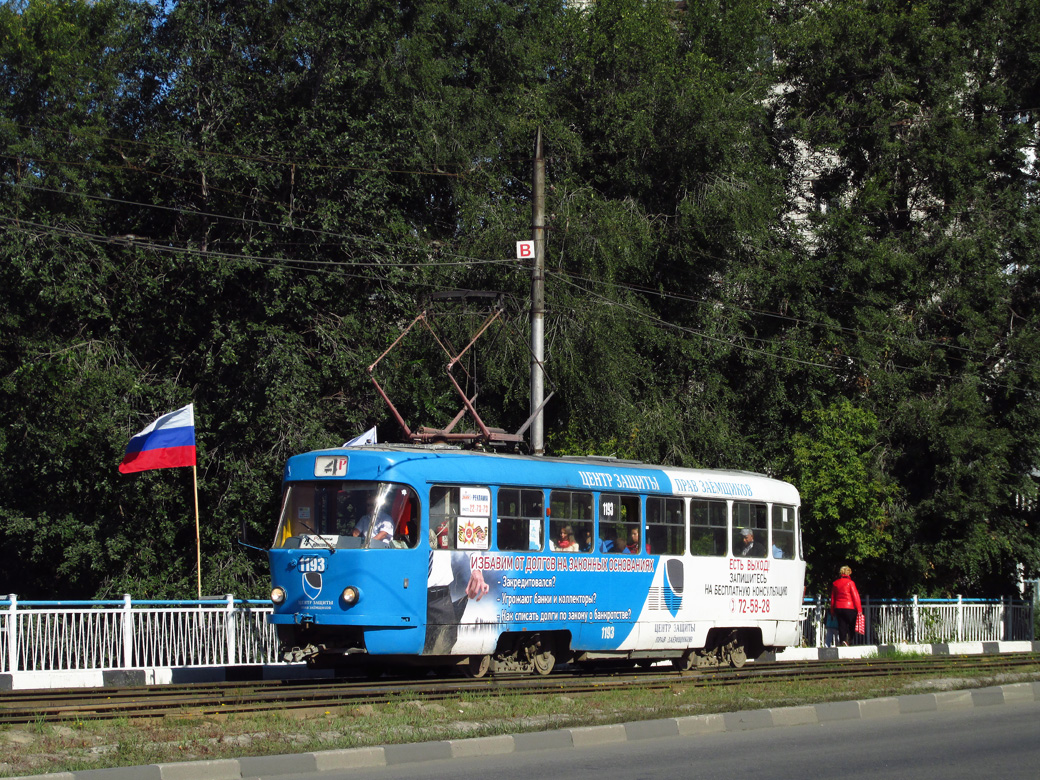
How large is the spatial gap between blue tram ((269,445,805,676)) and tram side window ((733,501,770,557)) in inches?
1.1

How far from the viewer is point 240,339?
22719mm

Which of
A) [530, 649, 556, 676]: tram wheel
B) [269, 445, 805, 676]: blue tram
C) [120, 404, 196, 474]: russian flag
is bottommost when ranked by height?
[530, 649, 556, 676]: tram wheel

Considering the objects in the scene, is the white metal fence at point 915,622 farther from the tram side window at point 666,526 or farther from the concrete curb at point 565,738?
the concrete curb at point 565,738

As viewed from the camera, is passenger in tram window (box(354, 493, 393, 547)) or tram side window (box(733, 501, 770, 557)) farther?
tram side window (box(733, 501, 770, 557))

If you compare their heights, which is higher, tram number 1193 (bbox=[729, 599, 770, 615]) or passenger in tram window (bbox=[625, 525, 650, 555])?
passenger in tram window (bbox=[625, 525, 650, 555])

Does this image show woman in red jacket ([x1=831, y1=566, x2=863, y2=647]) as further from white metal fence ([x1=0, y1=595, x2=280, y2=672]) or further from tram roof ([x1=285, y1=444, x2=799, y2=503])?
white metal fence ([x1=0, y1=595, x2=280, y2=672])

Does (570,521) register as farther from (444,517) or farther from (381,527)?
(381,527)

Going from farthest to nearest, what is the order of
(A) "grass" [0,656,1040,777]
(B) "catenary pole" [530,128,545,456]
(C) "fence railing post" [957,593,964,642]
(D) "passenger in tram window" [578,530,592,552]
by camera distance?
(C) "fence railing post" [957,593,964,642] < (B) "catenary pole" [530,128,545,456] < (D) "passenger in tram window" [578,530,592,552] < (A) "grass" [0,656,1040,777]

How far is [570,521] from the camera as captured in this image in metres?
15.8

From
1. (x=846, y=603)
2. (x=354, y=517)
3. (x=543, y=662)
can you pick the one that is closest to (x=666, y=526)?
(x=543, y=662)

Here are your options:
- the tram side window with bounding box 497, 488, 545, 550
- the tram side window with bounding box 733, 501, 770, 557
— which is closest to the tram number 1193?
the tram side window with bounding box 733, 501, 770, 557

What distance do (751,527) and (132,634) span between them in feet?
30.5

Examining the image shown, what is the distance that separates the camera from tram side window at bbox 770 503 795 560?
19.1 m

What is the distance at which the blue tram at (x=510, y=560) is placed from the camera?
13.9 m
